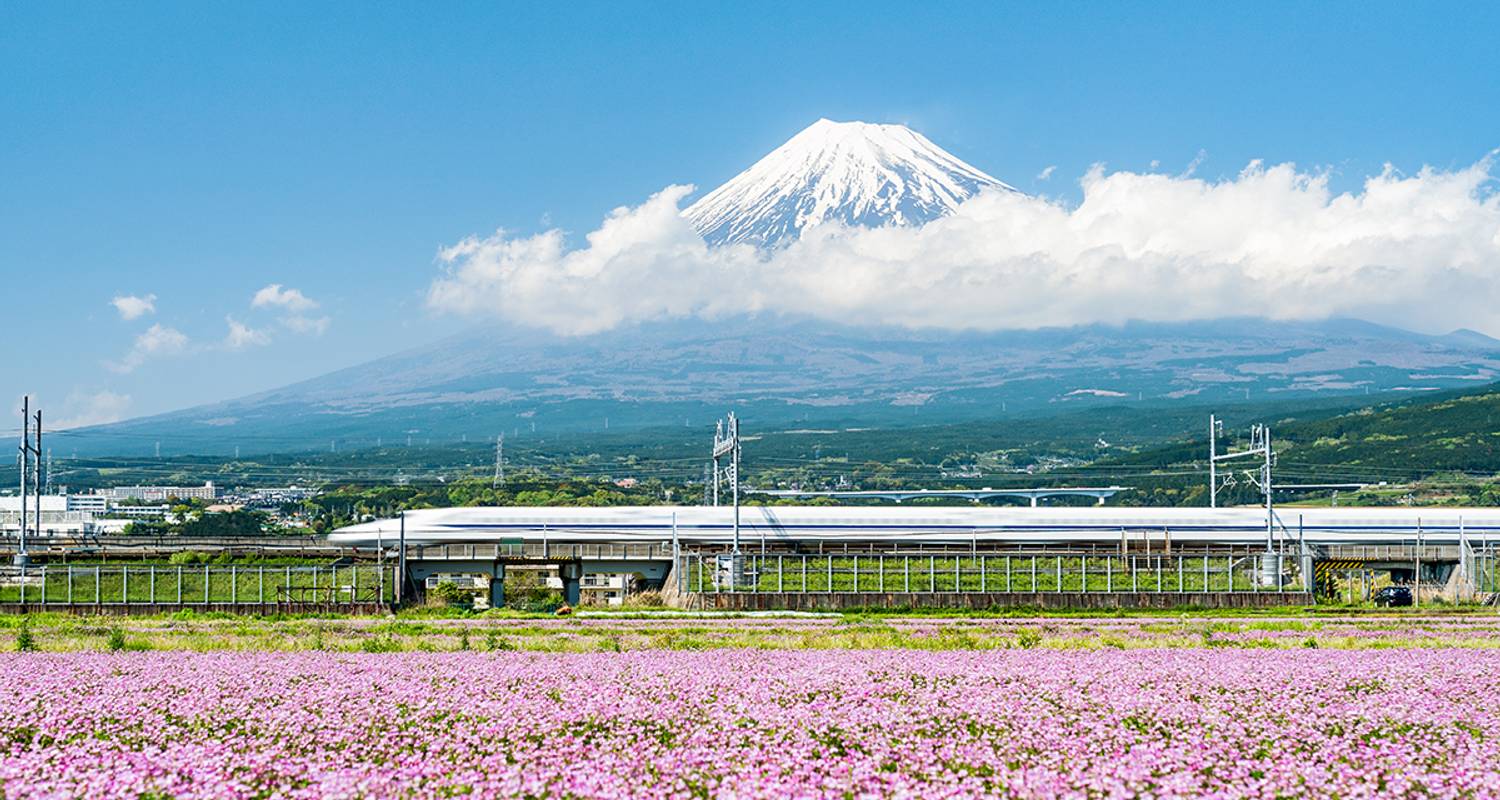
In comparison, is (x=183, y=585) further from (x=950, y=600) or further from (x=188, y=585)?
(x=950, y=600)

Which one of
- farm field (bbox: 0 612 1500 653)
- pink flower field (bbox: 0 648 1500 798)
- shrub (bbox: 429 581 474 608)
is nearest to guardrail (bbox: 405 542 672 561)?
shrub (bbox: 429 581 474 608)

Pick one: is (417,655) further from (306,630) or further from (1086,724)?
(1086,724)

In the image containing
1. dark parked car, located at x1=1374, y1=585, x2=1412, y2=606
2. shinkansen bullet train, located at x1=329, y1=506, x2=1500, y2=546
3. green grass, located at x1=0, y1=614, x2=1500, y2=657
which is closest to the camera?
green grass, located at x1=0, y1=614, x2=1500, y2=657

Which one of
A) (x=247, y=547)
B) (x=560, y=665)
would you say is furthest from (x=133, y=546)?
(x=560, y=665)

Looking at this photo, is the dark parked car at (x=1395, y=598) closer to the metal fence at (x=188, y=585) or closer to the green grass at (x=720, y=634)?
the green grass at (x=720, y=634)

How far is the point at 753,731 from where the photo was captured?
547 inches

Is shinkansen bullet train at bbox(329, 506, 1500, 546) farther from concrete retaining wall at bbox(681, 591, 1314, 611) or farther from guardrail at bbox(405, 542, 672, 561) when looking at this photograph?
concrete retaining wall at bbox(681, 591, 1314, 611)

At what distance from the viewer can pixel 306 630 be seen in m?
34.3

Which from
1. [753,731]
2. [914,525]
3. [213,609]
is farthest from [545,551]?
[753,731]

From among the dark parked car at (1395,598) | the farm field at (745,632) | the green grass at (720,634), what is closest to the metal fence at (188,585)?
the farm field at (745,632)

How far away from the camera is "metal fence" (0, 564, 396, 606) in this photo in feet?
168

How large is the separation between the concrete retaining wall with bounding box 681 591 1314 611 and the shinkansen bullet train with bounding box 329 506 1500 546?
16.3 m

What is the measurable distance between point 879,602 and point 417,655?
81.7 ft

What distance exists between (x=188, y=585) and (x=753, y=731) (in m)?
46.1
